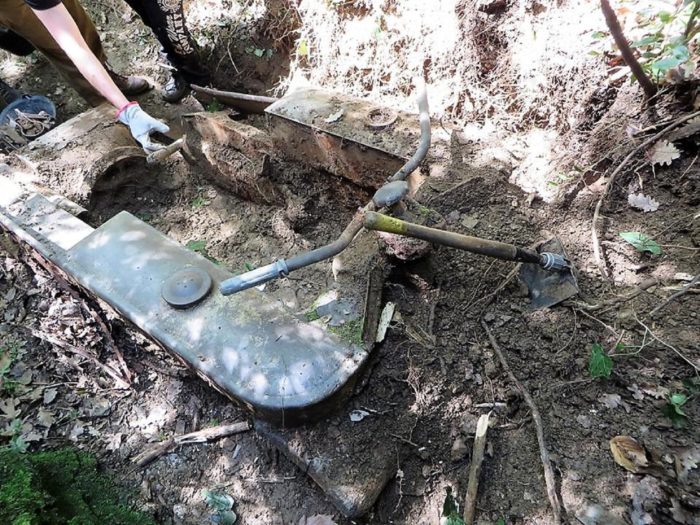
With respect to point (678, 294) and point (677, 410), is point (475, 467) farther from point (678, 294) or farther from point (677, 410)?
point (678, 294)

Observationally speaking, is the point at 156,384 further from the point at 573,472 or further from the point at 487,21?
the point at 487,21

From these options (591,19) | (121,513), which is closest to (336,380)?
(121,513)

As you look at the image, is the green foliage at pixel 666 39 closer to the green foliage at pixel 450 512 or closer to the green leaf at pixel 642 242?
the green leaf at pixel 642 242

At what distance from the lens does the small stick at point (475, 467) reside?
6.68 ft

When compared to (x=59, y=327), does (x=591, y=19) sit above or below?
above

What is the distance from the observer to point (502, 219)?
109 inches

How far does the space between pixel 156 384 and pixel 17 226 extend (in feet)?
4.47

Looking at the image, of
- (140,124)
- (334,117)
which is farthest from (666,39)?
(140,124)

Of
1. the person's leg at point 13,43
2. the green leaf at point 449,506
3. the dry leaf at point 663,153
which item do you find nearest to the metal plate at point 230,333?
the green leaf at point 449,506

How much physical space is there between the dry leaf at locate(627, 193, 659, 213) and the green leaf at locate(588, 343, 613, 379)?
3.10 ft

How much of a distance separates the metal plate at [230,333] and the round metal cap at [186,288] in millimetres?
41

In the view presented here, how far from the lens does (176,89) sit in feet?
16.7

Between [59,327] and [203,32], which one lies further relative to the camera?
[203,32]

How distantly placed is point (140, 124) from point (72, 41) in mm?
687
